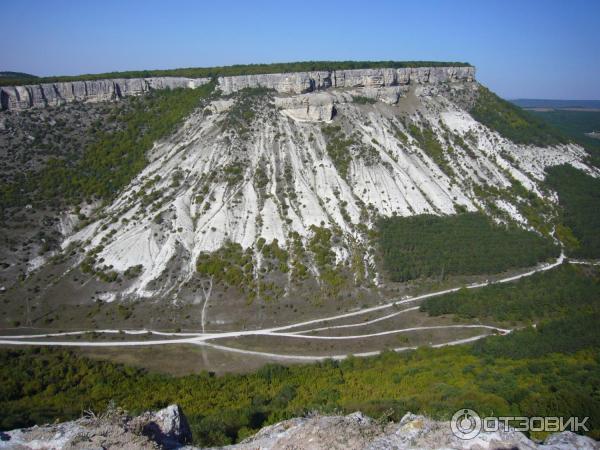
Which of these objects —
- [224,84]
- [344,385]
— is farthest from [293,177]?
[344,385]

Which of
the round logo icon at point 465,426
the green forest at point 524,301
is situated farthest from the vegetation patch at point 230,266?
the round logo icon at point 465,426

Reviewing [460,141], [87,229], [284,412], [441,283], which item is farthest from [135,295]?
[460,141]

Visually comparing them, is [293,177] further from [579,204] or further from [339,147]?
[579,204]

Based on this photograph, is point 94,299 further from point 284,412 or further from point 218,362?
point 284,412

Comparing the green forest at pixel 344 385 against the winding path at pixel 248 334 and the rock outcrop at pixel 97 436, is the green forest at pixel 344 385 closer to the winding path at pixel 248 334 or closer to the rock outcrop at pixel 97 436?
the winding path at pixel 248 334

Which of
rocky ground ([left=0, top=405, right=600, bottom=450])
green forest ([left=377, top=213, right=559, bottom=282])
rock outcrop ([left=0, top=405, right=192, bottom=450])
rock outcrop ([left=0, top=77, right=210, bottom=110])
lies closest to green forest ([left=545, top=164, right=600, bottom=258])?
green forest ([left=377, top=213, right=559, bottom=282])
